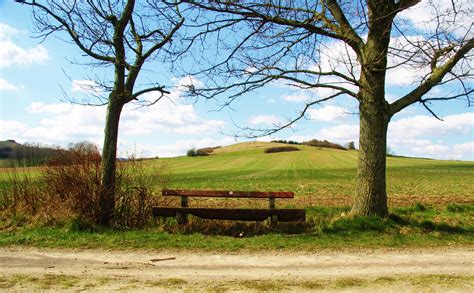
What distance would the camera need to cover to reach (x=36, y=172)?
11.9 metres

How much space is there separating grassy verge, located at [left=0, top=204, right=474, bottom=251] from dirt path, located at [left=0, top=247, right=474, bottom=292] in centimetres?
47

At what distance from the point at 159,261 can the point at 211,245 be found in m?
1.34

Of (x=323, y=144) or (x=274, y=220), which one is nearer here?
(x=274, y=220)

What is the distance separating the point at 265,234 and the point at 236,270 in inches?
124

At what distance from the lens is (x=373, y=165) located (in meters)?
9.87

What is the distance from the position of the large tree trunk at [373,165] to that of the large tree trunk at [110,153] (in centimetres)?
593

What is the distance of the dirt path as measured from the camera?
5.55 m

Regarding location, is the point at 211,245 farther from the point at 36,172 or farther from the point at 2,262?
the point at 36,172

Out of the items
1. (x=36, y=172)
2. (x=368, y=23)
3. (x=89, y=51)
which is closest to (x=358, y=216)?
(x=368, y=23)

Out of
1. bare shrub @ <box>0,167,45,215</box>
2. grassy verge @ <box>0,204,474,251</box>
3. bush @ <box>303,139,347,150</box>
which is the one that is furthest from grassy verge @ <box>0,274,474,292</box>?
bush @ <box>303,139,347,150</box>

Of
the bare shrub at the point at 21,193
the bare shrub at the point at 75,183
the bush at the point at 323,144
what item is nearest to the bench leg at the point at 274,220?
the bare shrub at the point at 75,183

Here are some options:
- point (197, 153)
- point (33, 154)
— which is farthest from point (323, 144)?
point (33, 154)

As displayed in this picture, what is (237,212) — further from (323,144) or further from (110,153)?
(323,144)

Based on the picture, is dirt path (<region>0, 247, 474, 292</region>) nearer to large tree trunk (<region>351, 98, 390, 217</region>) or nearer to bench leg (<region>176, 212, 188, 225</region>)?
large tree trunk (<region>351, 98, 390, 217</region>)
